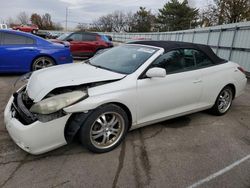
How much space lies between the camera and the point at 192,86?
12.3 feet

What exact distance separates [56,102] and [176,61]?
206cm

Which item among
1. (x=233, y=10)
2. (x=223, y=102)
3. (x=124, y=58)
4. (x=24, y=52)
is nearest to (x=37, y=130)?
(x=124, y=58)

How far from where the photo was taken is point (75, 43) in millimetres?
12250

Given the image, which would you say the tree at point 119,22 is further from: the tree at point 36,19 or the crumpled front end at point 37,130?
the crumpled front end at point 37,130

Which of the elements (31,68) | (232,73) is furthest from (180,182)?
(31,68)

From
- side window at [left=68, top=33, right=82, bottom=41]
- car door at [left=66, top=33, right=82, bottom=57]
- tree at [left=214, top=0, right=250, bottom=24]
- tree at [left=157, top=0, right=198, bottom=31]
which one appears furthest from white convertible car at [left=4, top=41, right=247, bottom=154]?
tree at [left=157, top=0, right=198, bottom=31]

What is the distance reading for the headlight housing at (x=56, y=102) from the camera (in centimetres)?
255

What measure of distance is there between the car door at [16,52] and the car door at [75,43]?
5.21 m

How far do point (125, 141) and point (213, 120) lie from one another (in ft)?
6.38

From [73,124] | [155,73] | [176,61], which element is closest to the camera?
[73,124]

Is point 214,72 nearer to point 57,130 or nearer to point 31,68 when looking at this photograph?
point 57,130

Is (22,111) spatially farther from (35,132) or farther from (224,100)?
(224,100)

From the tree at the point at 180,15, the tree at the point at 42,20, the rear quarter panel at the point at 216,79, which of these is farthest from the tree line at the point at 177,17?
the rear quarter panel at the point at 216,79

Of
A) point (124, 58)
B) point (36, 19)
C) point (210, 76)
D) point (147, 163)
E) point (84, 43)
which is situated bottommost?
point (147, 163)
